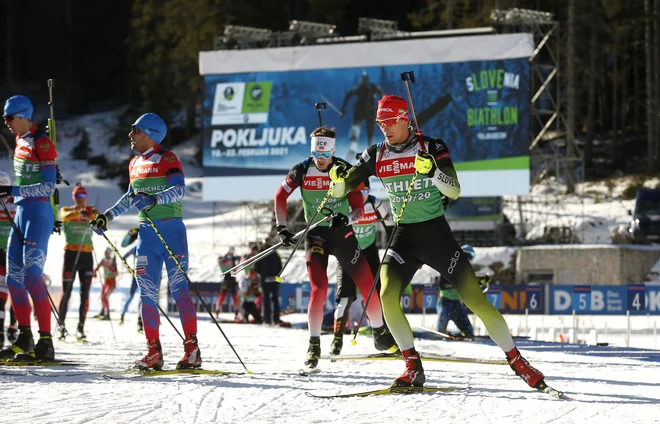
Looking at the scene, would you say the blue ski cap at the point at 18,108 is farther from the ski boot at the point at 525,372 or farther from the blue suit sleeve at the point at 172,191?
the ski boot at the point at 525,372

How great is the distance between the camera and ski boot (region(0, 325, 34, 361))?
908 cm

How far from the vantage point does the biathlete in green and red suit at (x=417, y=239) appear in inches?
286

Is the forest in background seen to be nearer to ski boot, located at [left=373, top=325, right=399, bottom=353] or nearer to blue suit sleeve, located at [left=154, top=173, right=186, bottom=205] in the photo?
ski boot, located at [left=373, top=325, right=399, bottom=353]

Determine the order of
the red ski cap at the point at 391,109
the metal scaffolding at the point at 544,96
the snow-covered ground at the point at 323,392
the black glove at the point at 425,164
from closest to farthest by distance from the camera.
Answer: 1. the snow-covered ground at the point at 323,392
2. the black glove at the point at 425,164
3. the red ski cap at the point at 391,109
4. the metal scaffolding at the point at 544,96

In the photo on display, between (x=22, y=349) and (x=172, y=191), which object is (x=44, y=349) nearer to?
(x=22, y=349)

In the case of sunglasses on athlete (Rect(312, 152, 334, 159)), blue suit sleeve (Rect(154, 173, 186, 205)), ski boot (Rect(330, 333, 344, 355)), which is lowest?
ski boot (Rect(330, 333, 344, 355))

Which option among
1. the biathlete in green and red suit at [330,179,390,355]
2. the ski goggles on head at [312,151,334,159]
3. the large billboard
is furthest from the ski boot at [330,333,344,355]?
the large billboard

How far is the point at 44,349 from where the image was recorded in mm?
9117

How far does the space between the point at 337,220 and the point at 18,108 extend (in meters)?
2.97

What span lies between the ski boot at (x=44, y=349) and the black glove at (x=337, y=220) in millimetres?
2637

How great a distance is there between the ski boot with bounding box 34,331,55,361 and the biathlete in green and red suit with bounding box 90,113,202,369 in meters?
1.02

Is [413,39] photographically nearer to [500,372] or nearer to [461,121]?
[461,121]

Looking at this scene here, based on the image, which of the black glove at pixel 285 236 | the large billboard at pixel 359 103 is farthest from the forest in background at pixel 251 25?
the black glove at pixel 285 236

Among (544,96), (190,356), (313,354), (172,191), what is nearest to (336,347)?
(313,354)
